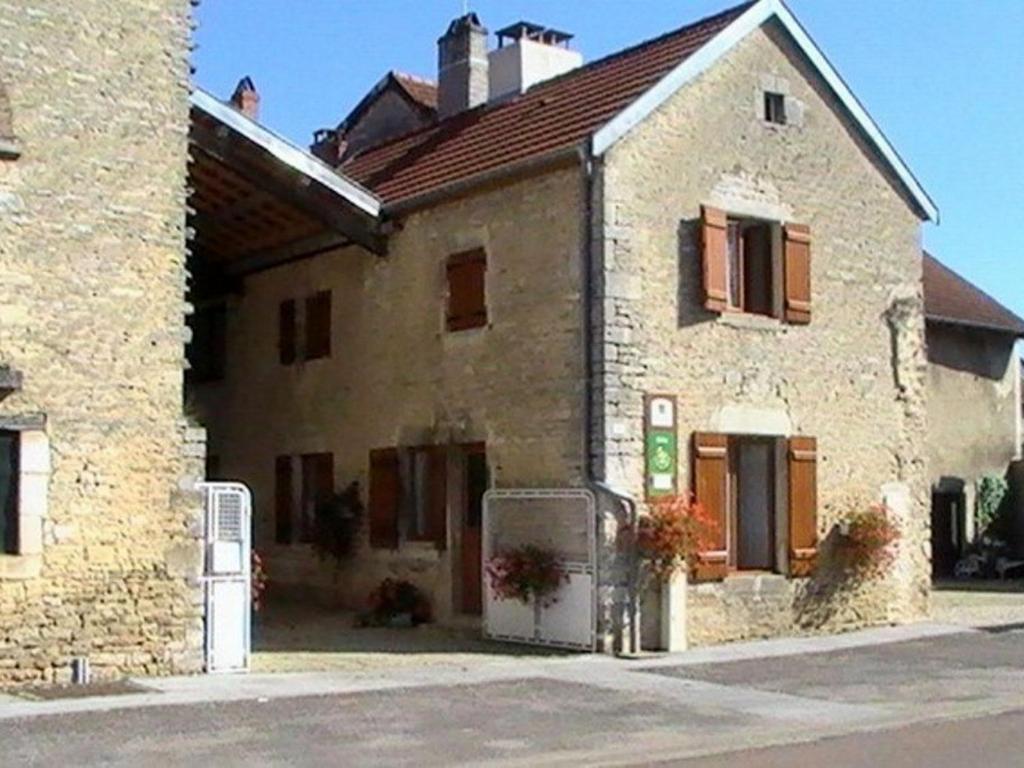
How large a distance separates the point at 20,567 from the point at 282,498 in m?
8.74

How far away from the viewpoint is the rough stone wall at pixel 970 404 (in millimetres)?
27750

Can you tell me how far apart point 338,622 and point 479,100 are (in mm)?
8022

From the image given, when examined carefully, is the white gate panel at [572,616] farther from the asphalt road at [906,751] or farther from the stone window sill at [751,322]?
the asphalt road at [906,751]

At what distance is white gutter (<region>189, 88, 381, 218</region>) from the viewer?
1661 cm

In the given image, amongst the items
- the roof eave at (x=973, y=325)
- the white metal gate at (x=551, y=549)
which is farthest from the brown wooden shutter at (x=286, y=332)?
the roof eave at (x=973, y=325)

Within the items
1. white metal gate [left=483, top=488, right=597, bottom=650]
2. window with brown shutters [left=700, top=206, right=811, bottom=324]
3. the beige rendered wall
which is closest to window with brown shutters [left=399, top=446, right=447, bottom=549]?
white metal gate [left=483, top=488, right=597, bottom=650]

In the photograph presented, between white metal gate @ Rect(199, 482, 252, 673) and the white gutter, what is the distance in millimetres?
4424

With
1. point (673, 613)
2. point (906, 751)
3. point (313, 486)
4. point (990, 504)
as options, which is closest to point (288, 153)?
point (313, 486)

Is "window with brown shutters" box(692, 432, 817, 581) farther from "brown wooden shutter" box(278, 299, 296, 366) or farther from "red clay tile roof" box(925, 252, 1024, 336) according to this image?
"red clay tile roof" box(925, 252, 1024, 336)

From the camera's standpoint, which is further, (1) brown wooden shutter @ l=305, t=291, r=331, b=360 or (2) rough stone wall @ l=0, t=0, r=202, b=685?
(1) brown wooden shutter @ l=305, t=291, r=331, b=360

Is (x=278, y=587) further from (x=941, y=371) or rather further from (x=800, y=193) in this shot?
(x=941, y=371)

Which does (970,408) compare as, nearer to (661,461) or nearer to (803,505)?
(803,505)

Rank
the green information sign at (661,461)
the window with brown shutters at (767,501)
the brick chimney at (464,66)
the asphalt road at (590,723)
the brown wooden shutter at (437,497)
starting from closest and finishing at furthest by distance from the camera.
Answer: the asphalt road at (590,723) < the green information sign at (661,461) < the window with brown shutters at (767,501) < the brown wooden shutter at (437,497) < the brick chimney at (464,66)

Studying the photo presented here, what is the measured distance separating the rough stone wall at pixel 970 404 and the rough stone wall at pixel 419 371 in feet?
39.7
